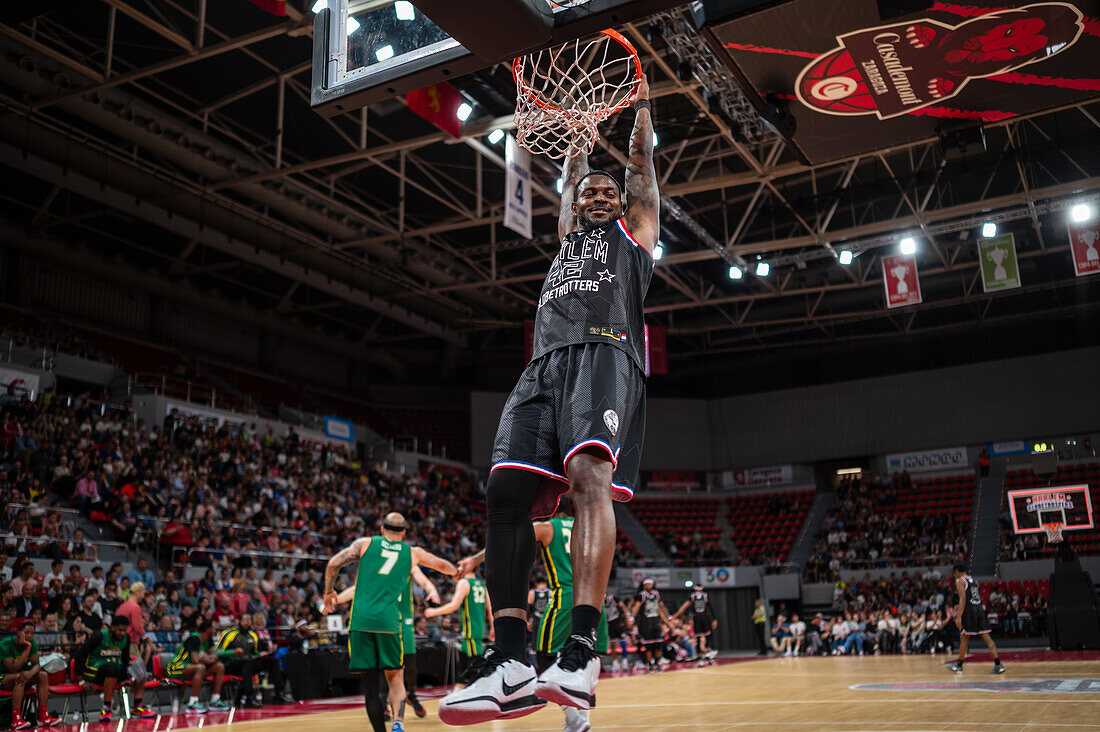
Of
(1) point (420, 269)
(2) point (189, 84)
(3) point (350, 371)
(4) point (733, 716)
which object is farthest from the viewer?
(3) point (350, 371)

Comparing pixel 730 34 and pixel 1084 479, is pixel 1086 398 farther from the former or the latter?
pixel 730 34

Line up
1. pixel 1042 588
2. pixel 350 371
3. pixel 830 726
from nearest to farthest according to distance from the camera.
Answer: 1. pixel 830 726
2. pixel 1042 588
3. pixel 350 371

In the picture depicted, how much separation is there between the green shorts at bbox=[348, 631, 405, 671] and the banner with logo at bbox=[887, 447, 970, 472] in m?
26.7

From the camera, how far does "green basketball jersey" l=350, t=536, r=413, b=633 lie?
7.46 m

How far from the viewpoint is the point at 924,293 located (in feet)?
87.3

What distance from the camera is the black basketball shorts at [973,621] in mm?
13727

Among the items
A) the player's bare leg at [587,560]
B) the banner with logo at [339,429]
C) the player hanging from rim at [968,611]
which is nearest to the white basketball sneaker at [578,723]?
the player's bare leg at [587,560]

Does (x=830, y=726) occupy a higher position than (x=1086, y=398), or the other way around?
(x=1086, y=398)

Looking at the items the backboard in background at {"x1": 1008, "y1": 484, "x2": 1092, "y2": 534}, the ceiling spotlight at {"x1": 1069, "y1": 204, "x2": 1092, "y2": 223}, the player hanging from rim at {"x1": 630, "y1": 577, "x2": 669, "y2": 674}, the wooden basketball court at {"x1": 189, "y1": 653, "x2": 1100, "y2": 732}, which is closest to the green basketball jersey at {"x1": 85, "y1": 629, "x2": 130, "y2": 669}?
the wooden basketball court at {"x1": 189, "y1": 653, "x2": 1100, "y2": 732}

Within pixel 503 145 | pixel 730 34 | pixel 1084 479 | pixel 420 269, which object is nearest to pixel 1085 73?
pixel 730 34

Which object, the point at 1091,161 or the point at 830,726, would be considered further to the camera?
the point at 1091,161

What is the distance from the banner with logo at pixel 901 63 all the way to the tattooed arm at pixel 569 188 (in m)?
3.75

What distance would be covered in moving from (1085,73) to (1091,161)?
537 inches

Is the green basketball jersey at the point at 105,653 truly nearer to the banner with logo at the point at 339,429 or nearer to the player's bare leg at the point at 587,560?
the player's bare leg at the point at 587,560
